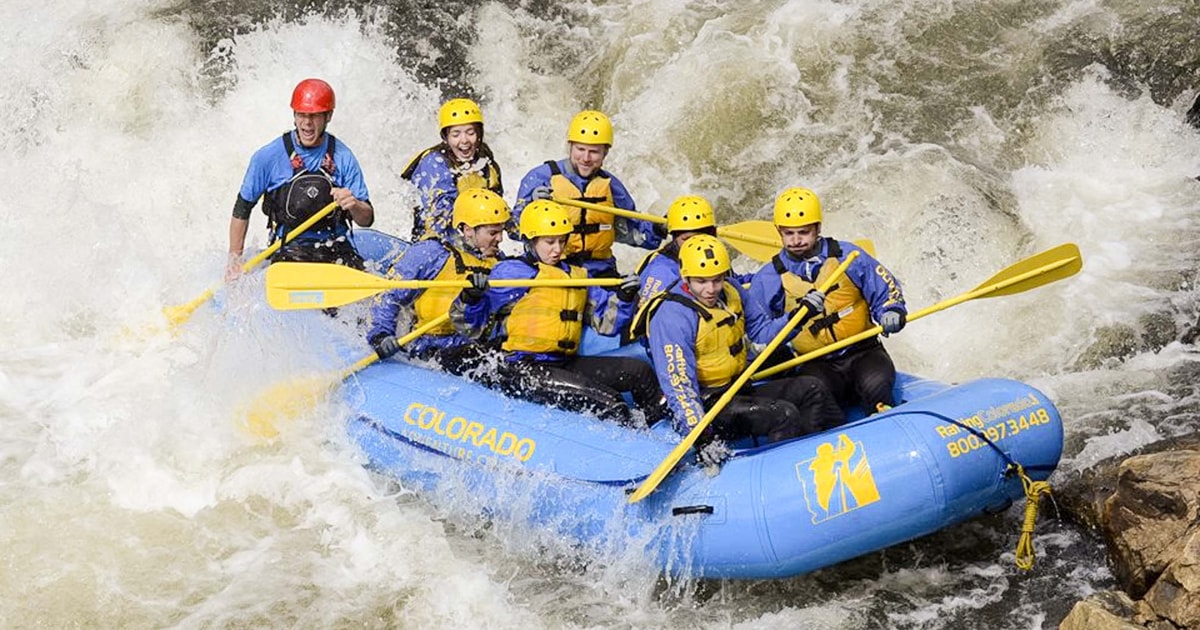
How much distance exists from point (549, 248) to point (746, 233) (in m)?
1.58

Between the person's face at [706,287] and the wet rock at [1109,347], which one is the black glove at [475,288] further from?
the wet rock at [1109,347]

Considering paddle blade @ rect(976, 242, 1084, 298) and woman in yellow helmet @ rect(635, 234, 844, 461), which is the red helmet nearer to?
woman in yellow helmet @ rect(635, 234, 844, 461)

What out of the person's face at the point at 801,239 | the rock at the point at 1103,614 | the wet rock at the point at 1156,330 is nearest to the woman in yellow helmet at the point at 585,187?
the person's face at the point at 801,239

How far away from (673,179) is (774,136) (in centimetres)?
77

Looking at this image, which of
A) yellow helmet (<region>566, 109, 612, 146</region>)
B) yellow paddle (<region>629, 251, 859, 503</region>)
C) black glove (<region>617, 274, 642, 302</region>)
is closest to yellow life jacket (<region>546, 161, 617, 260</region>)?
yellow helmet (<region>566, 109, 612, 146</region>)

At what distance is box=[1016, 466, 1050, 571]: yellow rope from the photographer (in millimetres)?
5879

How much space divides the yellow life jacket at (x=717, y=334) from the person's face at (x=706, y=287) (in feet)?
0.11

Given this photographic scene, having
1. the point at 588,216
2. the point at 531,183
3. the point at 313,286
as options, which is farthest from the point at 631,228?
the point at 313,286

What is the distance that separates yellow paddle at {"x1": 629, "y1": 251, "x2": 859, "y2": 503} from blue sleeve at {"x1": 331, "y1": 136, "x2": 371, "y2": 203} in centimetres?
242

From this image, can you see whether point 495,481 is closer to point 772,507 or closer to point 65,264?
point 772,507

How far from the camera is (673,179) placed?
9.88 meters

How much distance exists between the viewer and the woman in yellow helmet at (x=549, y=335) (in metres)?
6.41

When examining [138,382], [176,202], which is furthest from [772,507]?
[176,202]

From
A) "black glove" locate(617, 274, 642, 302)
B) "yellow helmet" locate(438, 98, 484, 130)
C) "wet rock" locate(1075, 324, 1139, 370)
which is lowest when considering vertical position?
"wet rock" locate(1075, 324, 1139, 370)
